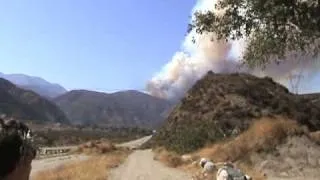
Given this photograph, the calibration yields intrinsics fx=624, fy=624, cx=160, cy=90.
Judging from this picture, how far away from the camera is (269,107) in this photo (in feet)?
211

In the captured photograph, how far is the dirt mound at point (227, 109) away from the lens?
175ft

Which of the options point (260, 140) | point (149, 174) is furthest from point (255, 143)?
point (149, 174)

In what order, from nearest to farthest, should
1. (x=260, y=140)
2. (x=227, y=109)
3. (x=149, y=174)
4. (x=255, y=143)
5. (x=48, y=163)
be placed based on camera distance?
(x=149, y=174), (x=255, y=143), (x=260, y=140), (x=48, y=163), (x=227, y=109)

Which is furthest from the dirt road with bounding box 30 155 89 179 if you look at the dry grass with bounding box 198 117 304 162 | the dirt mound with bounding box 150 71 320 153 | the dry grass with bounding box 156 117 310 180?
the dry grass with bounding box 198 117 304 162

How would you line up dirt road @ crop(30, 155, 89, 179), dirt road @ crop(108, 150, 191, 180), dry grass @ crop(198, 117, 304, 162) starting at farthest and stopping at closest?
1. dirt road @ crop(30, 155, 89, 179)
2. dry grass @ crop(198, 117, 304, 162)
3. dirt road @ crop(108, 150, 191, 180)

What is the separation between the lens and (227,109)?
65.2 m

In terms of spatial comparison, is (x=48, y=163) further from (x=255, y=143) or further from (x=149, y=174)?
(x=255, y=143)

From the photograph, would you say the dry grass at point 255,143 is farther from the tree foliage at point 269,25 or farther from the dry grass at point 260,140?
the tree foliage at point 269,25

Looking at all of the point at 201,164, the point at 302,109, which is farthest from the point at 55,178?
the point at 302,109

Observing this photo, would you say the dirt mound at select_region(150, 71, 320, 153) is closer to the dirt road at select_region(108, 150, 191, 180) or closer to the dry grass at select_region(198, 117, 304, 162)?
the dirt road at select_region(108, 150, 191, 180)

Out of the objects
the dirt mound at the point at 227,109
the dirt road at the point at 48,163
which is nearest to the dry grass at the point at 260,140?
the dirt mound at the point at 227,109

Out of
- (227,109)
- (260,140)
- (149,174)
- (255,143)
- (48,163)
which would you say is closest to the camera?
(149,174)

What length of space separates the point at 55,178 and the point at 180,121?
4340 cm

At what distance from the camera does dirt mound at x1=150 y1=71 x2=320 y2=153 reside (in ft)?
175
